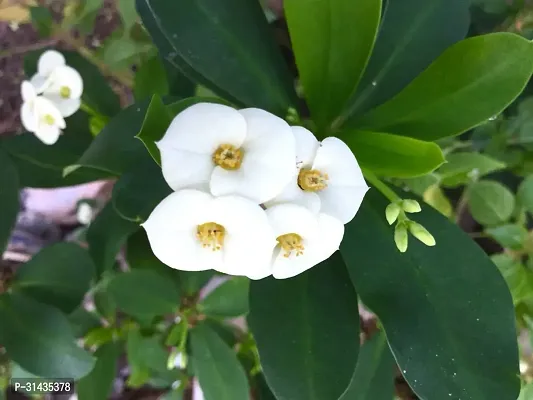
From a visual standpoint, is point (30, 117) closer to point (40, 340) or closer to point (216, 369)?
point (40, 340)

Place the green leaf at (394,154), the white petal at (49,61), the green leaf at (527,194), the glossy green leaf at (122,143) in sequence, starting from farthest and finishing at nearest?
the white petal at (49,61) → the green leaf at (527,194) → the glossy green leaf at (122,143) → the green leaf at (394,154)

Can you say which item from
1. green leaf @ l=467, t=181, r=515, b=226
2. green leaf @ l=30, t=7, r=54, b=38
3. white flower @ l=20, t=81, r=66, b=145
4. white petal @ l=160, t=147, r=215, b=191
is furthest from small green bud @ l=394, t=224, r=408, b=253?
green leaf @ l=30, t=7, r=54, b=38

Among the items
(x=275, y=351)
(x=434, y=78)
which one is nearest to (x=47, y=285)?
(x=275, y=351)

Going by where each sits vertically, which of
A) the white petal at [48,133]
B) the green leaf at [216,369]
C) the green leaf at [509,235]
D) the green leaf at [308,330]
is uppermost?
the white petal at [48,133]

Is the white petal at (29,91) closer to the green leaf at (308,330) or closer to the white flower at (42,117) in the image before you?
the white flower at (42,117)

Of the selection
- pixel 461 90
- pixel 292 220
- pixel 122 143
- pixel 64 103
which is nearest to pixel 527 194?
pixel 461 90

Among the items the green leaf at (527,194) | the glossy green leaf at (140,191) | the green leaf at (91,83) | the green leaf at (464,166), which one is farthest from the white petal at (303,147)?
the green leaf at (91,83)

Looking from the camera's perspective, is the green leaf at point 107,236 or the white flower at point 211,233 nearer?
the white flower at point 211,233
